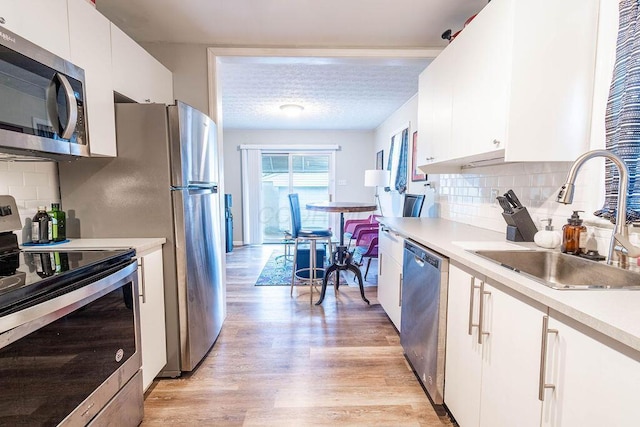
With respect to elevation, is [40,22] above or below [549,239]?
above

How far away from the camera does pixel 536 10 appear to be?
1.27 metres

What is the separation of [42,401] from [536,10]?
7.72 ft

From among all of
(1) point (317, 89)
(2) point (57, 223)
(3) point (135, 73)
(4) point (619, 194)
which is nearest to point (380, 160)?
(1) point (317, 89)

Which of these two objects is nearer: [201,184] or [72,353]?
[72,353]

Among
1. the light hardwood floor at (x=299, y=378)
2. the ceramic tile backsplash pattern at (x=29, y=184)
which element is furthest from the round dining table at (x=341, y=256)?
the ceramic tile backsplash pattern at (x=29, y=184)

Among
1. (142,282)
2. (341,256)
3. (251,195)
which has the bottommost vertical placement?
(341,256)

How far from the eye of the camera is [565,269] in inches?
49.9

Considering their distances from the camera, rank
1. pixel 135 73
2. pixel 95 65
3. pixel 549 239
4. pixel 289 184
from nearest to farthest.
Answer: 1. pixel 549 239
2. pixel 95 65
3. pixel 135 73
4. pixel 289 184

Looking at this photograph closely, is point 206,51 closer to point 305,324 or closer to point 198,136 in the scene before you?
point 198,136

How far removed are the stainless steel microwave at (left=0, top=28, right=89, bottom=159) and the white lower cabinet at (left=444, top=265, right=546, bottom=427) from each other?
6.02 ft

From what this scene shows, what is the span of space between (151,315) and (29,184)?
0.94m

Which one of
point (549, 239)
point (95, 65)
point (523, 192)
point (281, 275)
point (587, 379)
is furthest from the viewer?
point (281, 275)

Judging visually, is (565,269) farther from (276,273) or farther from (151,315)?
(276,273)

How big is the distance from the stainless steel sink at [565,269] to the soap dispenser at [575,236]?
40 mm
